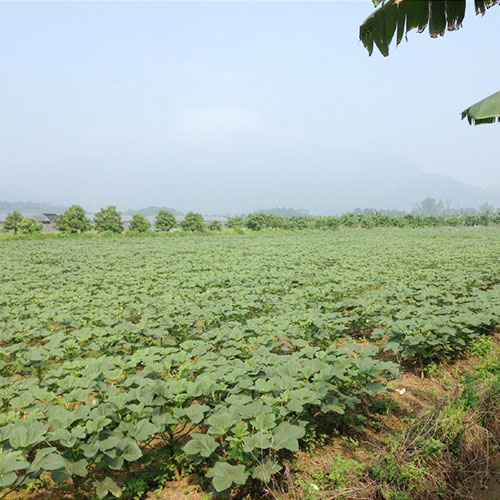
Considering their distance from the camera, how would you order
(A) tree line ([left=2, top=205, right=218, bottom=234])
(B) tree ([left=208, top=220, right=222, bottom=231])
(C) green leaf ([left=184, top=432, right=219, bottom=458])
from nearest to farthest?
(C) green leaf ([left=184, top=432, right=219, bottom=458]), (A) tree line ([left=2, top=205, right=218, bottom=234]), (B) tree ([left=208, top=220, right=222, bottom=231])

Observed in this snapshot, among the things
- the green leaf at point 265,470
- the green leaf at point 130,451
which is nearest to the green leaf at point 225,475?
the green leaf at point 265,470

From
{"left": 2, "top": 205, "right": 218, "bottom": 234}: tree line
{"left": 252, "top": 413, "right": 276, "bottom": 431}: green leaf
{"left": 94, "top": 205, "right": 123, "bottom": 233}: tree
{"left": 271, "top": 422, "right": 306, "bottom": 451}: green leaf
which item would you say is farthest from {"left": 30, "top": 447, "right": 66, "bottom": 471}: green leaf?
{"left": 94, "top": 205, "right": 123, "bottom": 233}: tree

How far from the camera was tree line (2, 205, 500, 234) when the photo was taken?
45.5m

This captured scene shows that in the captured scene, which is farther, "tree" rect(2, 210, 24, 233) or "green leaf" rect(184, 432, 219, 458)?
"tree" rect(2, 210, 24, 233)

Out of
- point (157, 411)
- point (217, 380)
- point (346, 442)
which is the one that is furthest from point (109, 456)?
point (346, 442)

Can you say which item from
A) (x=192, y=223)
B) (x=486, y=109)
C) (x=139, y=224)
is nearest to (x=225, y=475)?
(x=486, y=109)

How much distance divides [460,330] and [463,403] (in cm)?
242

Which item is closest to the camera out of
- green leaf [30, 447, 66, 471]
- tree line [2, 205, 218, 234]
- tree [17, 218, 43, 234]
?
green leaf [30, 447, 66, 471]

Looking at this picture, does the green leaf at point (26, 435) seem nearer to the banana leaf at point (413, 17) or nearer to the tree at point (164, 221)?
the banana leaf at point (413, 17)

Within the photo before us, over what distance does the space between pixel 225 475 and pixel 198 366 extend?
5.27ft

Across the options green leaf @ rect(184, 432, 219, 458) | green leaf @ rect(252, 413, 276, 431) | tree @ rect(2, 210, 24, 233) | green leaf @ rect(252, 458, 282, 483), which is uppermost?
tree @ rect(2, 210, 24, 233)

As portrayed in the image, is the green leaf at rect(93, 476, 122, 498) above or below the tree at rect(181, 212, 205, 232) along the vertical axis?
below

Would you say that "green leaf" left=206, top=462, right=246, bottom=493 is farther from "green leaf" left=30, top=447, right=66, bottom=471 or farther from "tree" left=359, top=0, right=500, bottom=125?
"tree" left=359, top=0, right=500, bottom=125

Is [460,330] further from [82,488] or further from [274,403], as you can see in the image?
[82,488]
